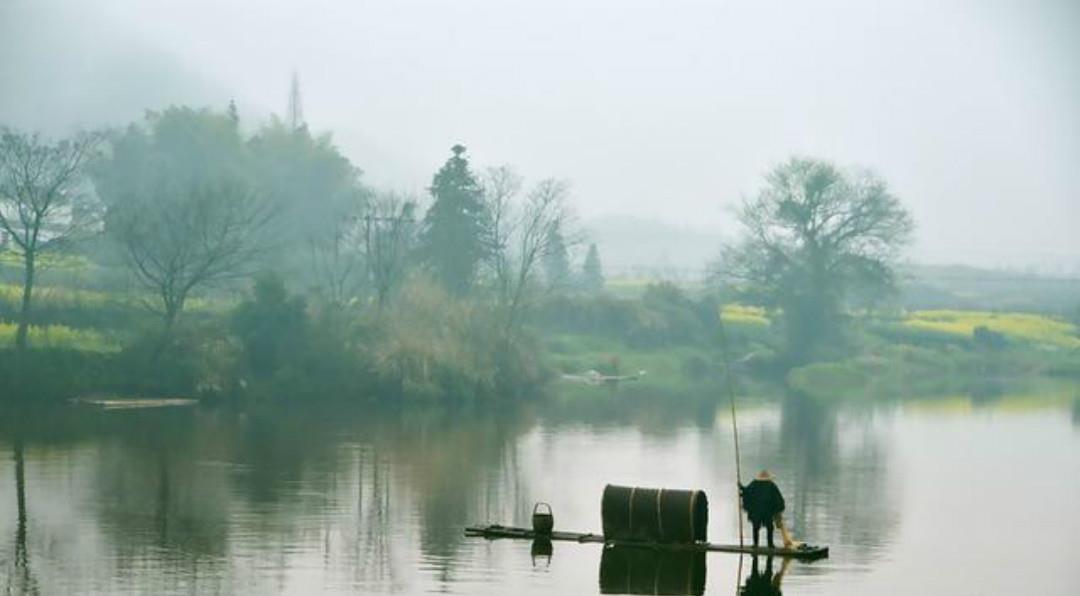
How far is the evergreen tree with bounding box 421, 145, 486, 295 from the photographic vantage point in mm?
84500

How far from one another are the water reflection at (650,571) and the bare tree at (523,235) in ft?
150

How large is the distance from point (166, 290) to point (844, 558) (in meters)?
40.9

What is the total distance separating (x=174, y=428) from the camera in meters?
51.2

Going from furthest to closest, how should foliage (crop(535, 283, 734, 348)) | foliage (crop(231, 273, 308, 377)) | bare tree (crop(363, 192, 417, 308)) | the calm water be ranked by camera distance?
foliage (crop(535, 283, 734, 348))
bare tree (crop(363, 192, 417, 308))
foliage (crop(231, 273, 308, 377))
the calm water

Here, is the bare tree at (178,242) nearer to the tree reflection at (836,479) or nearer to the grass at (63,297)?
the grass at (63,297)

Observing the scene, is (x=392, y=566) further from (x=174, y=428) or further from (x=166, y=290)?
(x=166, y=290)

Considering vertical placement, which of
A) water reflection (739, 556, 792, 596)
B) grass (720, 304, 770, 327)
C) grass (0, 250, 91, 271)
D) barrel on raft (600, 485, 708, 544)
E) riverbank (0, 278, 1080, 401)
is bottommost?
water reflection (739, 556, 792, 596)

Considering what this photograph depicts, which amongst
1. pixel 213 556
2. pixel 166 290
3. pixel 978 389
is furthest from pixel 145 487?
pixel 978 389

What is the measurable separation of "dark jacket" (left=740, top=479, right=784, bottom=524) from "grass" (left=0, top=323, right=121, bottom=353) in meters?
37.8

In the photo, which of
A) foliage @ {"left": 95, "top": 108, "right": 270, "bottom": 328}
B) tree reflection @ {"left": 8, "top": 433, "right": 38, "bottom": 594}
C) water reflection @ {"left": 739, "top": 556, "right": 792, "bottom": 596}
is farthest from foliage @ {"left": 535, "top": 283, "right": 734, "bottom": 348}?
water reflection @ {"left": 739, "top": 556, "right": 792, "bottom": 596}

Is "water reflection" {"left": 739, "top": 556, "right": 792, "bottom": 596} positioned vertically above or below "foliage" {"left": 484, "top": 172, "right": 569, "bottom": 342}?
below

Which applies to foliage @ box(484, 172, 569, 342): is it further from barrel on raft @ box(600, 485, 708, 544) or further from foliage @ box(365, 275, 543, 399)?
barrel on raft @ box(600, 485, 708, 544)

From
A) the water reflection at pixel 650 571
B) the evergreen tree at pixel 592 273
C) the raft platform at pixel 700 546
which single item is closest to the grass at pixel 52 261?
the evergreen tree at pixel 592 273

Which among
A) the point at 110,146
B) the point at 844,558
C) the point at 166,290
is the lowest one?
the point at 844,558
